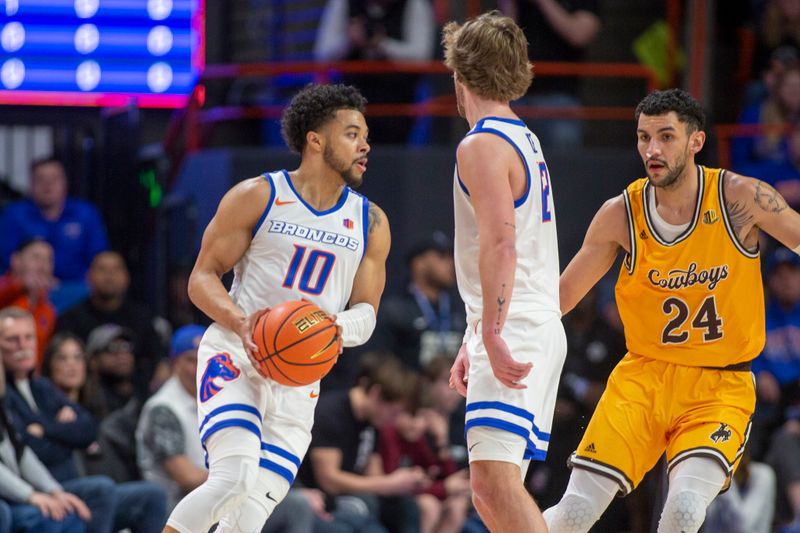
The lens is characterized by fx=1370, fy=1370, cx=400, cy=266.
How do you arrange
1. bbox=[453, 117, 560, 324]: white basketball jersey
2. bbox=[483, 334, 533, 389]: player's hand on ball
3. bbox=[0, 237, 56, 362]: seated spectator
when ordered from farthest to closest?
bbox=[0, 237, 56, 362]: seated spectator
bbox=[453, 117, 560, 324]: white basketball jersey
bbox=[483, 334, 533, 389]: player's hand on ball

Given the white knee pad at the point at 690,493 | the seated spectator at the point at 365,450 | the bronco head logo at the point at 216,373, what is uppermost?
the bronco head logo at the point at 216,373

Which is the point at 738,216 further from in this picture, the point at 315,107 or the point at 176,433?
the point at 176,433

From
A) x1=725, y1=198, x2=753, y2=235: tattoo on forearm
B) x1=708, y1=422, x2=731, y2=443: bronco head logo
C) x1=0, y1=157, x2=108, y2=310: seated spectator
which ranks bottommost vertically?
x1=0, y1=157, x2=108, y2=310: seated spectator

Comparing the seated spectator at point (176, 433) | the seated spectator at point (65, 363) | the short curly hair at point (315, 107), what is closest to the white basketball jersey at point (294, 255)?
the short curly hair at point (315, 107)

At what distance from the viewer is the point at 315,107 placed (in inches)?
240

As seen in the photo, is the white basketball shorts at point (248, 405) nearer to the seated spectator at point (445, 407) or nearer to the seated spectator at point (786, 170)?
the seated spectator at point (445, 407)

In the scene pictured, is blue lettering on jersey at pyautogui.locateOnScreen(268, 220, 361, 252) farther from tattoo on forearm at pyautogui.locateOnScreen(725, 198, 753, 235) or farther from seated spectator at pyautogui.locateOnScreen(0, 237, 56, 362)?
seated spectator at pyautogui.locateOnScreen(0, 237, 56, 362)

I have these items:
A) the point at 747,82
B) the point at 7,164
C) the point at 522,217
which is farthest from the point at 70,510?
the point at 747,82

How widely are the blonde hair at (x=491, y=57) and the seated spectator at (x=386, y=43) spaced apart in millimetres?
5343

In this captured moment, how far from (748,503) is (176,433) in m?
3.83

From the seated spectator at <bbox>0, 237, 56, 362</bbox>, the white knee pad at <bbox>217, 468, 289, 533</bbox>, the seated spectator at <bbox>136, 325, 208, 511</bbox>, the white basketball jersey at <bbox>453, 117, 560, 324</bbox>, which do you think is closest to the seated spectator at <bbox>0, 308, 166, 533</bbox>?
the seated spectator at <bbox>136, 325, 208, 511</bbox>

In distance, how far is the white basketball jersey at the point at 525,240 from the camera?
17.0 feet

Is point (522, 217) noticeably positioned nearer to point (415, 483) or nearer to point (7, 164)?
point (415, 483)

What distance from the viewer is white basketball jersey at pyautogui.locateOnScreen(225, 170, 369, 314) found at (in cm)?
592
